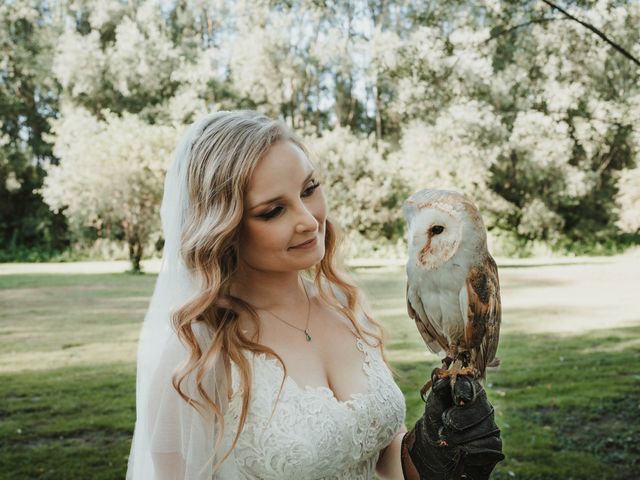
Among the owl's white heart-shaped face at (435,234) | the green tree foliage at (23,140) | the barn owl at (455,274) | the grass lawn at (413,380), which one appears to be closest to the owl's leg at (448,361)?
the barn owl at (455,274)

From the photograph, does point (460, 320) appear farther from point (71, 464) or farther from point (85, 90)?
point (85, 90)

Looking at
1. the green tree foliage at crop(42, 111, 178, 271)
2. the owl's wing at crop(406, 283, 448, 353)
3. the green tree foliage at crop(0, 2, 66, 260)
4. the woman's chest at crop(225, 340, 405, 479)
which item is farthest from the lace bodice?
the green tree foliage at crop(0, 2, 66, 260)

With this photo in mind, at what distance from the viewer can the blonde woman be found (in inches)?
64.5

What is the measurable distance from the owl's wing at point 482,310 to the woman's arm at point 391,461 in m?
0.55

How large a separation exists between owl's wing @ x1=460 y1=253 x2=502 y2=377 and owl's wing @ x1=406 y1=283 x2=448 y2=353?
0.09m

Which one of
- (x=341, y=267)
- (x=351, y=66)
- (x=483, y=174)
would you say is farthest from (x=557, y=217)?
(x=341, y=267)

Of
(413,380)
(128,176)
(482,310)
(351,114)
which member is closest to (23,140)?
(128,176)

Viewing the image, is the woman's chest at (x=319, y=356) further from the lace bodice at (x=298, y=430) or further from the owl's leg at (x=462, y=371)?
the owl's leg at (x=462, y=371)

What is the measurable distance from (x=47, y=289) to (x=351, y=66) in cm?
1320

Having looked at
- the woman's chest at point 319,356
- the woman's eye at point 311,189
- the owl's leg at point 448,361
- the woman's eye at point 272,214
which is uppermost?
the woman's eye at point 311,189

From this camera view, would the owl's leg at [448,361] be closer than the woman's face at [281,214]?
Yes

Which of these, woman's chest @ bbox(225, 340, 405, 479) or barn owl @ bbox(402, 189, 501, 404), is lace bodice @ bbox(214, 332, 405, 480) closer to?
woman's chest @ bbox(225, 340, 405, 479)

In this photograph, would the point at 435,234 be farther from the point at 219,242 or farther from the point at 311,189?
the point at 219,242

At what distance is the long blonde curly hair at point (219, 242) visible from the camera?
64.4 inches
